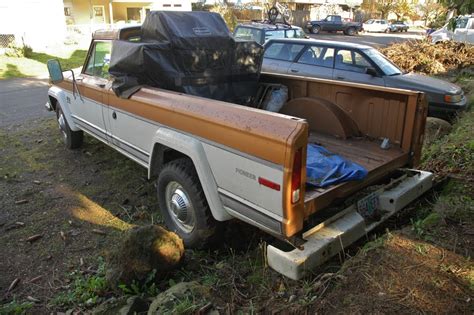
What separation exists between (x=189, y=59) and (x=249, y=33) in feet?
27.2

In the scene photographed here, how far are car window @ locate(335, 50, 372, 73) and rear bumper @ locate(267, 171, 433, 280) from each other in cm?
508

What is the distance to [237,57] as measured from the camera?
484 centimetres

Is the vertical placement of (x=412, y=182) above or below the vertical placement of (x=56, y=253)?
above

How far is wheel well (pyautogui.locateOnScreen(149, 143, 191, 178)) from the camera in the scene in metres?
3.94

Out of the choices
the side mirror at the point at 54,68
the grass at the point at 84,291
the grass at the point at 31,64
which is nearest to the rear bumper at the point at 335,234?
the grass at the point at 84,291

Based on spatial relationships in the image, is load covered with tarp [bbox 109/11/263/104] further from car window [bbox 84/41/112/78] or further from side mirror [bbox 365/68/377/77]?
side mirror [bbox 365/68/377/77]

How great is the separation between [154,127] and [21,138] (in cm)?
485

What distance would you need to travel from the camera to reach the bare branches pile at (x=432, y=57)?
1258 cm

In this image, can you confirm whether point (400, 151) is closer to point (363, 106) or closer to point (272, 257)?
point (363, 106)

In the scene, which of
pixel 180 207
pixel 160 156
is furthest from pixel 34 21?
pixel 180 207

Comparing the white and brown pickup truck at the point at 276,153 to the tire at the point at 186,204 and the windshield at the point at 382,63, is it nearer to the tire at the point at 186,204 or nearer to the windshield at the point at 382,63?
the tire at the point at 186,204

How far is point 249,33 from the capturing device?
40.3 ft

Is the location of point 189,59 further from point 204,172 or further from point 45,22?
point 45,22

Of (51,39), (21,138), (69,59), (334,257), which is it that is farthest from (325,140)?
(51,39)
